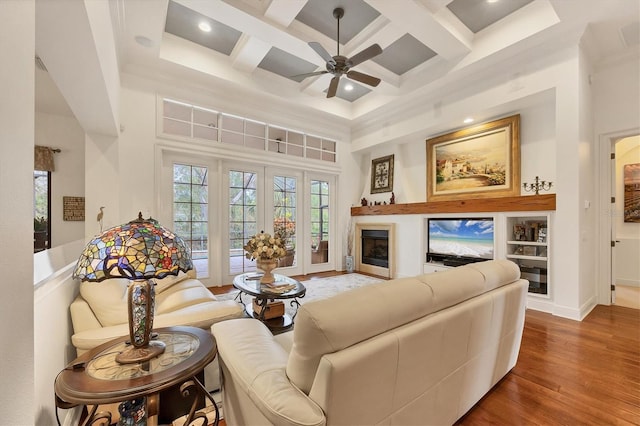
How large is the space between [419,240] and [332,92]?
9.81 ft

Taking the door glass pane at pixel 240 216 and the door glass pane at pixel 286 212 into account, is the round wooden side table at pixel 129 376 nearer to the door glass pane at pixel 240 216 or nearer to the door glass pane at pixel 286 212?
the door glass pane at pixel 240 216

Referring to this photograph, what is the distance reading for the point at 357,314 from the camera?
105 cm

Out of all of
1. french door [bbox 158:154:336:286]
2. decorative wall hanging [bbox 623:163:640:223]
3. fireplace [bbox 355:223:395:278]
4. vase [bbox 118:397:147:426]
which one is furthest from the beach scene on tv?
vase [bbox 118:397:147:426]

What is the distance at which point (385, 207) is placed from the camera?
5.68m

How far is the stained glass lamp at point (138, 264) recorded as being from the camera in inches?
41.8

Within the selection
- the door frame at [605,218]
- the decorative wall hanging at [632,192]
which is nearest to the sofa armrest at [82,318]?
the door frame at [605,218]

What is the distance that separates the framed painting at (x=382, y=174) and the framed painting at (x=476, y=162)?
93 centimetres

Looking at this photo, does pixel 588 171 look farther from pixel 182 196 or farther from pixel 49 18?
pixel 182 196

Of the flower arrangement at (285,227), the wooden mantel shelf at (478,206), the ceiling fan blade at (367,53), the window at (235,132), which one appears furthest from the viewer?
the flower arrangement at (285,227)

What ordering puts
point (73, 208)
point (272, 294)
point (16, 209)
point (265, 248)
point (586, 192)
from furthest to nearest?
point (73, 208) → point (586, 192) → point (265, 248) → point (272, 294) → point (16, 209)

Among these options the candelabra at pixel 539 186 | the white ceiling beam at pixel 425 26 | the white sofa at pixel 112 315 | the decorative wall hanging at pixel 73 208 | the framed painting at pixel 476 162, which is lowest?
the white sofa at pixel 112 315

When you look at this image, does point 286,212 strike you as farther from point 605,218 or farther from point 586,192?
point 605,218

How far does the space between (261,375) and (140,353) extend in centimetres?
56

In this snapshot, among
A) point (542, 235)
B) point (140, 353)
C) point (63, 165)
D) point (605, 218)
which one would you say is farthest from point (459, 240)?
point (63, 165)
